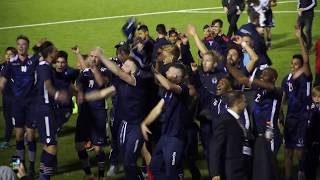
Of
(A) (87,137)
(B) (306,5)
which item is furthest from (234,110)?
(B) (306,5)

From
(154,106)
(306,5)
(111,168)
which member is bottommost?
(111,168)

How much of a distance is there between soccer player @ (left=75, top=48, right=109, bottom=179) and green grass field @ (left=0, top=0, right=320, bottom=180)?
32.0 feet

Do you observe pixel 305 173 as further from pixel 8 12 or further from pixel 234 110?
pixel 8 12

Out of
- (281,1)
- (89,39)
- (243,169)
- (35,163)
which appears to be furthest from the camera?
(281,1)

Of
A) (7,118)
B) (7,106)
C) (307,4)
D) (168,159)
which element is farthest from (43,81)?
(307,4)

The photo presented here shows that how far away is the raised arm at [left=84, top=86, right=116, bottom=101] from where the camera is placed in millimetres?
11383

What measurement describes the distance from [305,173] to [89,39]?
17543mm

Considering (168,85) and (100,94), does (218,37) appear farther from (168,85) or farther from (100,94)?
(168,85)

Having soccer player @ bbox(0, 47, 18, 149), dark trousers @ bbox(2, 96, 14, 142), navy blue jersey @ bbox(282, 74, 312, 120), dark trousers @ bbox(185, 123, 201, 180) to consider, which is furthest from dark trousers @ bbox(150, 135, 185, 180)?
dark trousers @ bbox(2, 96, 14, 142)

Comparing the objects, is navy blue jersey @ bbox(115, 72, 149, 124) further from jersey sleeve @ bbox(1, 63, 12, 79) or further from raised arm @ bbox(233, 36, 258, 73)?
jersey sleeve @ bbox(1, 63, 12, 79)

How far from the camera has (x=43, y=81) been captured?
11.8 m

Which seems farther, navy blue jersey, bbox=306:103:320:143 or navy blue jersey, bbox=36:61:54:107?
navy blue jersey, bbox=36:61:54:107

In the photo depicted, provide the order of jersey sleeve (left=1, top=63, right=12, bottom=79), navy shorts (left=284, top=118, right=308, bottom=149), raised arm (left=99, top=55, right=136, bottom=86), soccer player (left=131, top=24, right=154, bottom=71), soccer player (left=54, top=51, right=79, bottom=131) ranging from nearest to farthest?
raised arm (left=99, top=55, right=136, bottom=86) < soccer player (left=131, top=24, right=154, bottom=71) < navy shorts (left=284, top=118, right=308, bottom=149) < soccer player (left=54, top=51, right=79, bottom=131) < jersey sleeve (left=1, top=63, right=12, bottom=79)

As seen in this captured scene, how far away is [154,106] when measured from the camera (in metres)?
11.4
